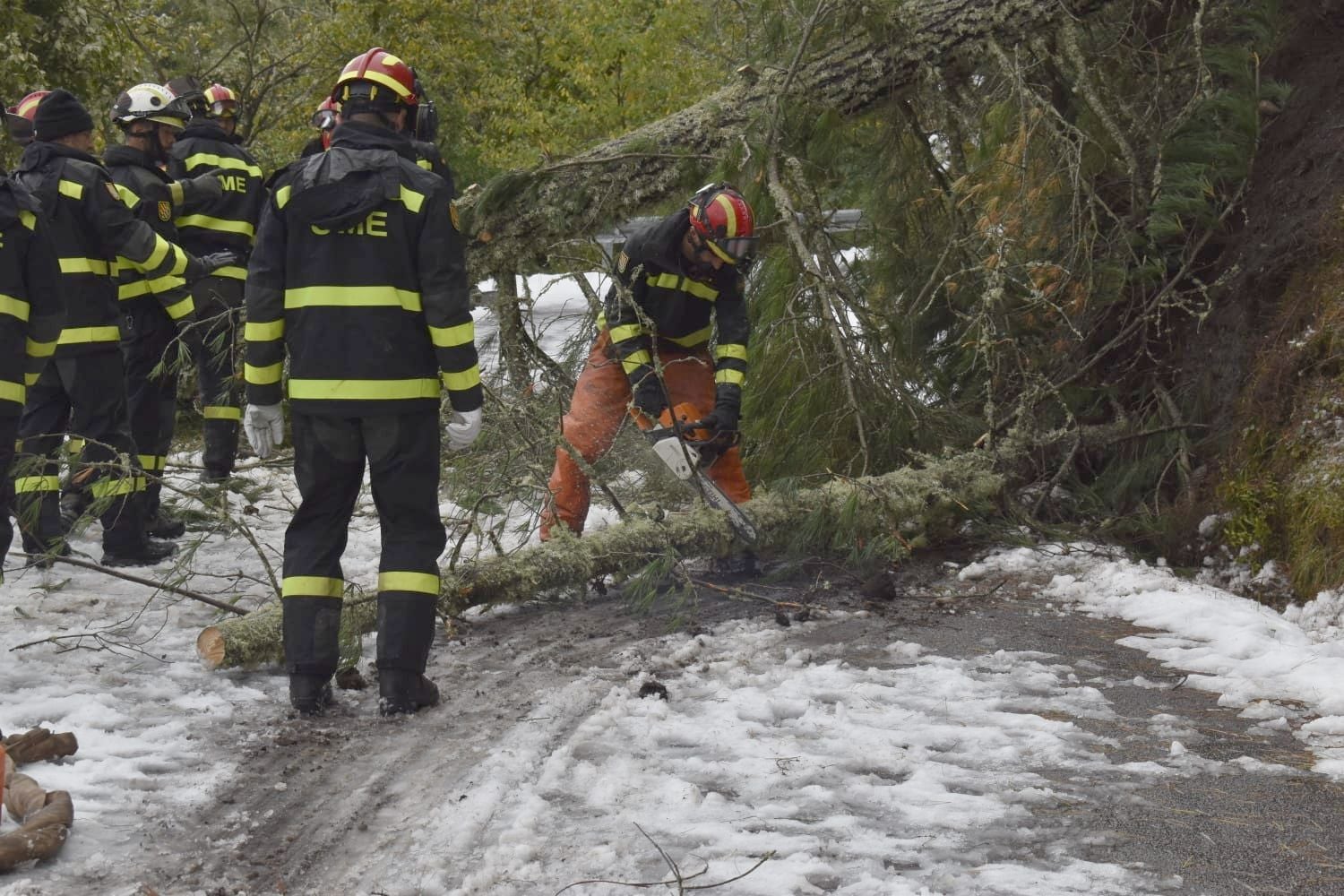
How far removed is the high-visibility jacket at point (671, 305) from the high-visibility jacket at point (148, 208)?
211cm

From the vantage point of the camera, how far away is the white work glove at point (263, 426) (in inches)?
162

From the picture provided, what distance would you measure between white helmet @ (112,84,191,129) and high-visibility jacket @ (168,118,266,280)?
0.45 meters

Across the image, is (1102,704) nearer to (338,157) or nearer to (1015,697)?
(1015,697)

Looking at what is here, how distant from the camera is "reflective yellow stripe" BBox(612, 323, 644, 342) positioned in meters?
5.49

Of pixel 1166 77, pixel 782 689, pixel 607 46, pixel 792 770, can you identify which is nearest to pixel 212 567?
pixel 782 689

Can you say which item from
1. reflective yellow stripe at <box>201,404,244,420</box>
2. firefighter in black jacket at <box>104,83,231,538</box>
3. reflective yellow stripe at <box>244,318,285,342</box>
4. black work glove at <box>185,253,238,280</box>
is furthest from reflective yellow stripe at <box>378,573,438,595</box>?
reflective yellow stripe at <box>201,404,244,420</box>

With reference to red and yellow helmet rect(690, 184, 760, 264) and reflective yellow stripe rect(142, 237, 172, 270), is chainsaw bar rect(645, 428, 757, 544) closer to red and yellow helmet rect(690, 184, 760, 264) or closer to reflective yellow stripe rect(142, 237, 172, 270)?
red and yellow helmet rect(690, 184, 760, 264)

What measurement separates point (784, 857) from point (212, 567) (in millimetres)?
3857

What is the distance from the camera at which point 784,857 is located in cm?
281

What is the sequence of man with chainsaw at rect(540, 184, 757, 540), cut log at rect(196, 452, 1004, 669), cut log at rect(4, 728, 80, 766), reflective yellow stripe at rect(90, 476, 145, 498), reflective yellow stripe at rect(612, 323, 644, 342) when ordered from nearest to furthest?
cut log at rect(4, 728, 80, 766)
cut log at rect(196, 452, 1004, 669)
reflective yellow stripe at rect(90, 476, 145, 498)
man with chainsaw at rect(540, 184, 757, 540)
reflective yellow stripe at rect(612, 323, 644, 342)

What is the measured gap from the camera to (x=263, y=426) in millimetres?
4176

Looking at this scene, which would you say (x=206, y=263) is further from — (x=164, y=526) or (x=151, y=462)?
(x=164, y=526)

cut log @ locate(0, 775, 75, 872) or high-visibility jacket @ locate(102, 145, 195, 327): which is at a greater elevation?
high-visibility jacket @ locate(102, 145, 195, 327)

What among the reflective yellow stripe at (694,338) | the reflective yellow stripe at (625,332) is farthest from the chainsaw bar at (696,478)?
the reflective yellow stripe at (694,338)
